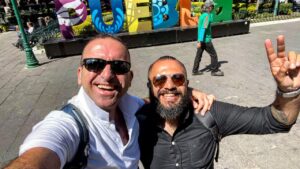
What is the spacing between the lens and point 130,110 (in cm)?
209

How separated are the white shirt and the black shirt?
0.84 feet

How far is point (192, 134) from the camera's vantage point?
216 centimetres

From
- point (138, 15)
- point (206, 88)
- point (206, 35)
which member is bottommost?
point (206, 88)

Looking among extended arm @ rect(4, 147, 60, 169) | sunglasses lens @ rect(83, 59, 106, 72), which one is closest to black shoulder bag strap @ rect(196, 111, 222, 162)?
sunglasses lens @ rect(83, 59, 106, 72)

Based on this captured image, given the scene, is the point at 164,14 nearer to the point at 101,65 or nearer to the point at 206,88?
the point at 206,88

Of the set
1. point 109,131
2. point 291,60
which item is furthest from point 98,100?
point 291,60

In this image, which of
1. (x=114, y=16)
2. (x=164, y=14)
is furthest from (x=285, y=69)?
(x=164, y=14)

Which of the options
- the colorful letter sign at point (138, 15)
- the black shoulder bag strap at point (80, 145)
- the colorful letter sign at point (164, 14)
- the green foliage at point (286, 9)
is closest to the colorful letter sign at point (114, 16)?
the colorful letter sign at point (138, 15)

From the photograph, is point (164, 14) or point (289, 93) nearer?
point (289, 93)

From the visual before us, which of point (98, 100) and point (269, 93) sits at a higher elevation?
point (98, 100)

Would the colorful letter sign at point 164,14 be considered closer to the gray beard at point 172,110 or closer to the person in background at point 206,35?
the person in background at point 206,35

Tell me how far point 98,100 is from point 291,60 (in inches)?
55.1

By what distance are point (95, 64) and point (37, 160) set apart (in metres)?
0.76

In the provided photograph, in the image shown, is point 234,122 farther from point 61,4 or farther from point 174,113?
point 61,4
